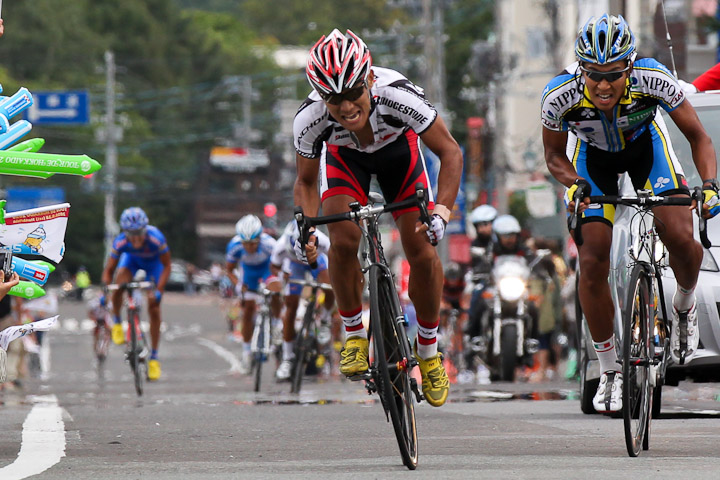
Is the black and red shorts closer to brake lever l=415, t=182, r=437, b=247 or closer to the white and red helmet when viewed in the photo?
brake lever l=415, t=182, r=437, b=247

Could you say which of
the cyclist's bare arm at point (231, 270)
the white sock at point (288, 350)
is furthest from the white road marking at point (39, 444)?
the cyclist's bare arm at point (231, 270)

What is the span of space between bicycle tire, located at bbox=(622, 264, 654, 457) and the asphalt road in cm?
14

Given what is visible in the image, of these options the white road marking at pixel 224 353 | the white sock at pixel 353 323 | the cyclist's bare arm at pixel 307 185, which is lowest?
the white road marking at pixel 224 353

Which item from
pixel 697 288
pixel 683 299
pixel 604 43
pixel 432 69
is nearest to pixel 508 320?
pixel 697 288

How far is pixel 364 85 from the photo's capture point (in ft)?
25.9

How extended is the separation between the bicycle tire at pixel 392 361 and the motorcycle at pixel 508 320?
9.78m

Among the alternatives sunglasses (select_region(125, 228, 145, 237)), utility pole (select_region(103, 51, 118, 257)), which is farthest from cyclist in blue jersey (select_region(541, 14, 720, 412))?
utility pole (select_region(103, 51, 118, 257))

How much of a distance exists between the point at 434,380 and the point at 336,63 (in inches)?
68.9

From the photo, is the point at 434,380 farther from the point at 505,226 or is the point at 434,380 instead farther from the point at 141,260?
the point at 141,260

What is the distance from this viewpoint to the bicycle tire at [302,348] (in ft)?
52.4

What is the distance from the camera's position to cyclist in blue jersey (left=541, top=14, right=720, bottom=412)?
8.30 m

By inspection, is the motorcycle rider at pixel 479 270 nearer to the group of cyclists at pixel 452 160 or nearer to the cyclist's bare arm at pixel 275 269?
the cyclist's bare arm at pixel 275 269

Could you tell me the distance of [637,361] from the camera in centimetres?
784

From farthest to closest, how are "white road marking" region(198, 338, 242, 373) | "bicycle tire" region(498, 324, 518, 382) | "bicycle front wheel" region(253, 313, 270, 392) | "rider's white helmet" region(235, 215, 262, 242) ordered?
"white road marking" region(198, 338, 242, 373)
"rider's white helmet" region(235, 215, 262, 242)
"bicycle front wheel" region(253, 313, 270, 392)
"bicycle tire" region(498, 324, 518, 382)
